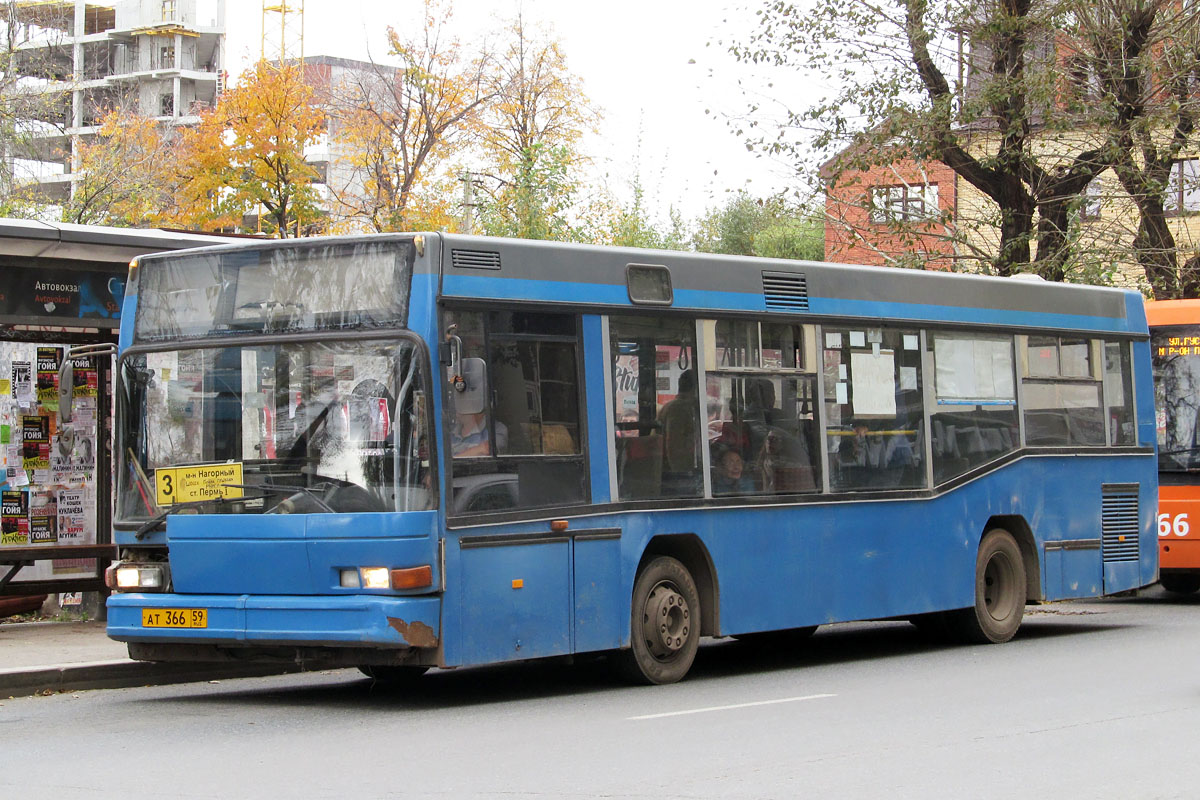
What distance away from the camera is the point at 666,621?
11.2m

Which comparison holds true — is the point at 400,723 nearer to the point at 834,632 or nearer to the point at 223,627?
the point at 223,627

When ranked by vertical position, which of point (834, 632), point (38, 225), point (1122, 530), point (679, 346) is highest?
point (38, 225)

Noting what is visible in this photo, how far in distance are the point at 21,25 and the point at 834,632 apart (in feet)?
106

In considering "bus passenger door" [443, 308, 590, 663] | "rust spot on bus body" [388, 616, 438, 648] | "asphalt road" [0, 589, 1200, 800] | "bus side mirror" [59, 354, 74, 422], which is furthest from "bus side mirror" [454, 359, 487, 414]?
"bus side mirror" [59, 354, 74, 422]

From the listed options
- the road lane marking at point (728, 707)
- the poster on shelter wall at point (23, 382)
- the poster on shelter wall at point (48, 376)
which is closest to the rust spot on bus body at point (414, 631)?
the road lane marking at point (728, 707)

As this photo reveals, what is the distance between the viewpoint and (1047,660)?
12.9 meters

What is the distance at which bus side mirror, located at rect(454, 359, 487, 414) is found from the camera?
9.78m

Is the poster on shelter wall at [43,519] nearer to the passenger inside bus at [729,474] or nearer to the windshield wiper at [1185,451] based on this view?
the passenger inside bus at [729,474]

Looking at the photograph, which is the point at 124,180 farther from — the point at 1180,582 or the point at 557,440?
the point at 557,440

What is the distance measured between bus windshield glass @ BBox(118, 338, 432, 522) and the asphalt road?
137 centimetres

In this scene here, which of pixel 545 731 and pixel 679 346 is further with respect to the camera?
pixel 679 346

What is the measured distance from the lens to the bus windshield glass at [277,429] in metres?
9.64

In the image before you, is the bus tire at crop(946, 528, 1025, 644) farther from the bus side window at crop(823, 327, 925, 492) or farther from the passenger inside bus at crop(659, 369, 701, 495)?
the passenger inside bus at crop(659, 369, 701, 495)

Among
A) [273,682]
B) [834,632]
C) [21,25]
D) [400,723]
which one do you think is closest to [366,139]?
[21,25]
